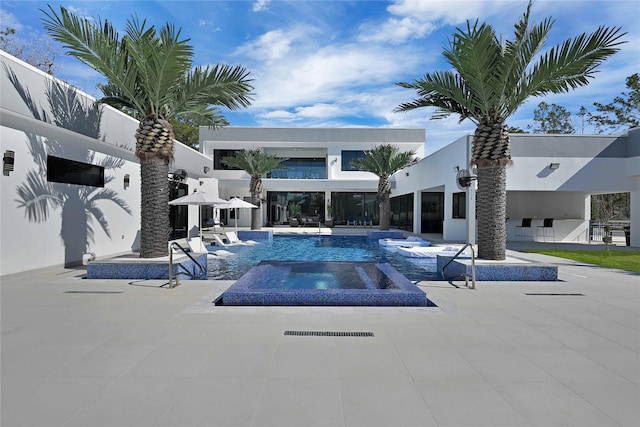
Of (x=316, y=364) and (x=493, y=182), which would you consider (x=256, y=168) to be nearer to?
(x=493, y=182)

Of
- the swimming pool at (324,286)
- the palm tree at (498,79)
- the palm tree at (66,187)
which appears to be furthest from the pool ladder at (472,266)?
the palm tree at (66,187)

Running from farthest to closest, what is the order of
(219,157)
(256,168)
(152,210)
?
(219,157) < (256,168) < (152,210)

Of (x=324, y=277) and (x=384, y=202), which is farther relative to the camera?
(x=384, y=202)

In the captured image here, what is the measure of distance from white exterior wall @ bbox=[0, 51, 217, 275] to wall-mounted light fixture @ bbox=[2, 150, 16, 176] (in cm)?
12

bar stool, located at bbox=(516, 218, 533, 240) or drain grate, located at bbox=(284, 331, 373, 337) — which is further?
bar stool, located at bbox=(516, 218, 533, 240)

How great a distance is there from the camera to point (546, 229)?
1864 centimetres

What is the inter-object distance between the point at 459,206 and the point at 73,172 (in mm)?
16117

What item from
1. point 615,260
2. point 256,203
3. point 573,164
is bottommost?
point 615,260

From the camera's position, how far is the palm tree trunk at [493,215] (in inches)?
340

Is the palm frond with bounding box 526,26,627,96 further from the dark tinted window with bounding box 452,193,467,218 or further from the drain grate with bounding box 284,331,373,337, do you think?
the dark tinted window with bounding box 452,193,467,218

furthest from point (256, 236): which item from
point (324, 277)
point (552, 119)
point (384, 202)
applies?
point (552, 119)

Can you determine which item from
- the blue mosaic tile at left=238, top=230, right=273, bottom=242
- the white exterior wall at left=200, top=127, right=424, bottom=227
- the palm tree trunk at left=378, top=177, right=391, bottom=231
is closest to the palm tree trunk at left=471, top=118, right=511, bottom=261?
the palm tree trunk at left=378, top=177, right=391, bottom=231

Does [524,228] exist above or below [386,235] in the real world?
above

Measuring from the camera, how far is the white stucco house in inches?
336
